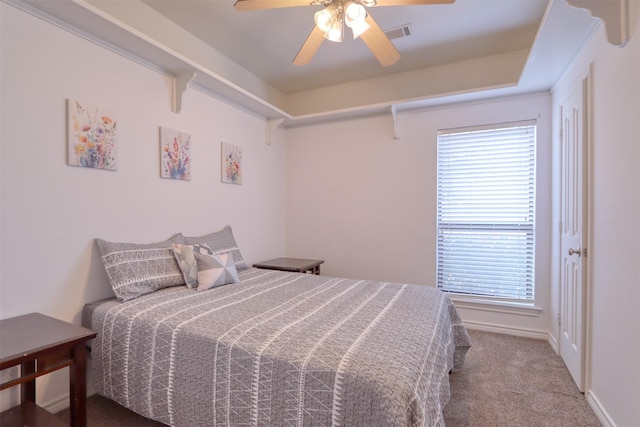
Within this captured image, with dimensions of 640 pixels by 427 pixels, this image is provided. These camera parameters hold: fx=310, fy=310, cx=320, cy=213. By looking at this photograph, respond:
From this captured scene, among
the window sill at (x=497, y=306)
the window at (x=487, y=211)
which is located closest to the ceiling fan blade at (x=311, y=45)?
the window at (x=487, y=211)

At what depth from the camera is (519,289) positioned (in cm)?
299

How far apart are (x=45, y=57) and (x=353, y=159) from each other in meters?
2.69

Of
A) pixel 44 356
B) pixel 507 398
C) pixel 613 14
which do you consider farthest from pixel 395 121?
pixel 44 356

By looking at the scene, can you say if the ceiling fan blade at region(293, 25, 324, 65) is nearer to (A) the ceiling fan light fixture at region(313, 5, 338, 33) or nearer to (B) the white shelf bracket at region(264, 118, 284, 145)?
(A) the ceiling fan light fixture at region(313, 5, 338, 33)

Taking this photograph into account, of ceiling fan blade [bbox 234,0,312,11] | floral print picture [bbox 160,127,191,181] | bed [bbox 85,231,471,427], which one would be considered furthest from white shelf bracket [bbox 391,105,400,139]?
floral print picture [bbox 160,127,191,181]

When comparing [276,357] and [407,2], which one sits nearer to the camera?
[276,357]

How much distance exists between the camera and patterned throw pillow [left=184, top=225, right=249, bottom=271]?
2.62m

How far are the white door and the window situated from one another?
47 centimetres

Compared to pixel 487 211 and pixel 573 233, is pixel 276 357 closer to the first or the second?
pixel 573 233

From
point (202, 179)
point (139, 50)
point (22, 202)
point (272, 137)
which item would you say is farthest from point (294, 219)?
point (22, 202)

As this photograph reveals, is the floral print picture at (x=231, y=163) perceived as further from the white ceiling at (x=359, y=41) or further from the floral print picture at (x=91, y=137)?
the floral print picture at (x=91, y=137)

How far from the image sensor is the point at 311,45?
6.53 ft

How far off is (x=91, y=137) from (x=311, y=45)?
1505 mm

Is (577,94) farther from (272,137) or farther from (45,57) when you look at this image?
(45,57)
